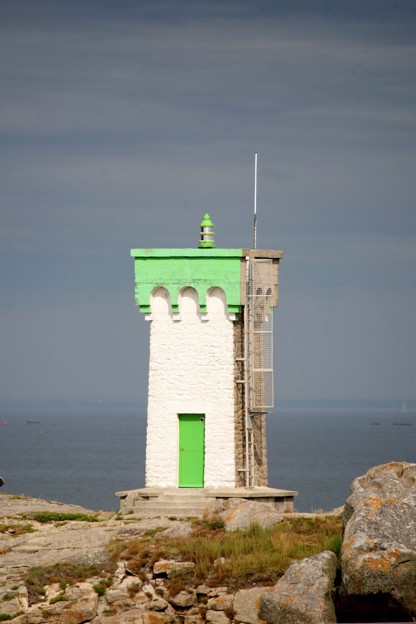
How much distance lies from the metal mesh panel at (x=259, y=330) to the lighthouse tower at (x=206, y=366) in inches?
1.0

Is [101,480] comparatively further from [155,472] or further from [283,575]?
[283,575]

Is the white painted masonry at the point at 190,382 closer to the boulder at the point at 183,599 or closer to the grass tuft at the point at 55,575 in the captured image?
the grass tuft at the point at 55,575

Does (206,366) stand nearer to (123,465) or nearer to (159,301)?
(159,301)

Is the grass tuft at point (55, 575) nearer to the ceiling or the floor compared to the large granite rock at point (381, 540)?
nearer to the floor

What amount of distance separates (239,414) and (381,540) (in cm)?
1181

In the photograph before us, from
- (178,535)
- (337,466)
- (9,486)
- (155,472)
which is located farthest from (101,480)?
(178,535)

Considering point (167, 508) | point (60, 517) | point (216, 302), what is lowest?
point (60, 517)

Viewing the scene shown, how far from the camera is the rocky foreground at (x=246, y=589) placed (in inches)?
980

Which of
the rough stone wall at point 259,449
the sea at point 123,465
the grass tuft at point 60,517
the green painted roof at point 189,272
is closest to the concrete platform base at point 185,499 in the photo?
the rough stone wall at point 259,449

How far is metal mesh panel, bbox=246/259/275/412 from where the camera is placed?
36.9 meters

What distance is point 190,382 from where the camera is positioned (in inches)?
1453

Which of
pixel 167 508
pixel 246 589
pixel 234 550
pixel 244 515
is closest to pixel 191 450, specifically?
pixel 167 508

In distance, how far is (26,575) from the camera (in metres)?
Result: 28.5

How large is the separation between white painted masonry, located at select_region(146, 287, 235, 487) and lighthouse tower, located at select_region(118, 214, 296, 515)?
0.02 m
